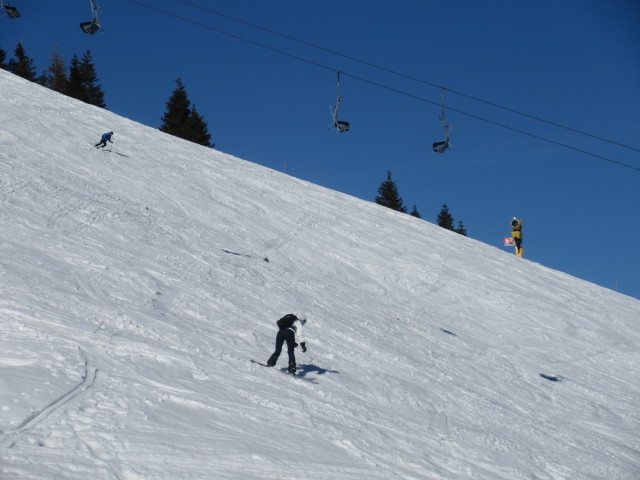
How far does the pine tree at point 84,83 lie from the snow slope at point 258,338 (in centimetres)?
2621

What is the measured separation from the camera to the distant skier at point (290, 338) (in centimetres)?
984

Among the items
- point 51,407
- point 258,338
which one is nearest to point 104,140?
point 258,338

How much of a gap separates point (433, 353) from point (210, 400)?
25.7 feet

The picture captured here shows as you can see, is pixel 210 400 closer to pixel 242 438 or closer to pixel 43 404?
pixel 242 438

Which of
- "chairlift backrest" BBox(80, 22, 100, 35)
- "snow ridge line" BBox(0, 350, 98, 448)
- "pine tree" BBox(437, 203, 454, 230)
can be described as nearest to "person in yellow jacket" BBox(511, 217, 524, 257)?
"chairlift backrest" BBox(80, 22, 100, 35)

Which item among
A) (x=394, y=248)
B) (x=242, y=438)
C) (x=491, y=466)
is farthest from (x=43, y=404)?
(x=394, y=248)

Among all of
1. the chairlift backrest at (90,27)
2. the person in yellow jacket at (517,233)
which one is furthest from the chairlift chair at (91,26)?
the person in yellow jacket at (517,233)

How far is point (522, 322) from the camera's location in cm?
1933

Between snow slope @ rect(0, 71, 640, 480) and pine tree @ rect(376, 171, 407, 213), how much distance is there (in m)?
36.3

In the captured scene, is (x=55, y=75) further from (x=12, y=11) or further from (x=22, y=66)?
(x=12, y=11)

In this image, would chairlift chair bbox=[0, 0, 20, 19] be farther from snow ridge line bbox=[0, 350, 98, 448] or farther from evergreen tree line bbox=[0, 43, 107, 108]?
evergreen tree line bbox=[0, 43, 107, 108]

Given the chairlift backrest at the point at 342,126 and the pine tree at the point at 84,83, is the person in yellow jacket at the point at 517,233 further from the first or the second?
the pine tree at the point at 84,83

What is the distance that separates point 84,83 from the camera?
5294cm

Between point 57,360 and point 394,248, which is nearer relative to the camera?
point 57,360
